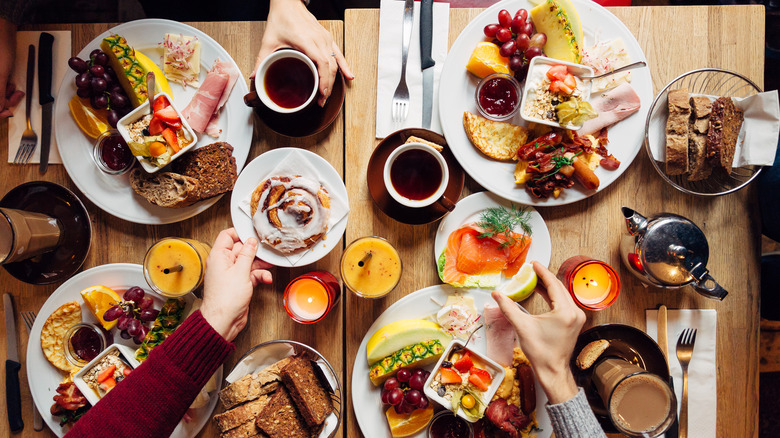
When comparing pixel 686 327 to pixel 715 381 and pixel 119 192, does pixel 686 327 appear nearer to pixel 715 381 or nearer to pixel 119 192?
pixel 715 381

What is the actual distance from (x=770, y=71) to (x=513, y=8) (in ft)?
5.97

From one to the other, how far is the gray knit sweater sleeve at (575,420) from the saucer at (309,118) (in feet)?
4.47

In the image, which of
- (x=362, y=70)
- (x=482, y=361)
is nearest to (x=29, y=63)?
(x=362, y=70)

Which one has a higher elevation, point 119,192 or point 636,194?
point 636,194

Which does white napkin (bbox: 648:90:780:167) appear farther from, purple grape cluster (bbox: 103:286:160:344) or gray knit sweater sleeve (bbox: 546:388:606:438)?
purple grape cluster (bbox: 103:286:160:344)

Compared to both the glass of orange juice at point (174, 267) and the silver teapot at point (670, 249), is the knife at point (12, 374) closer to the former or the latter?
the glass of orange juice at point (174, 267)

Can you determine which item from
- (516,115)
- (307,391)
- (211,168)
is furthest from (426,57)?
(307,391)

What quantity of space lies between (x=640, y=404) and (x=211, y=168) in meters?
1.82

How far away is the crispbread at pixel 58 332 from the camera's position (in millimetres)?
1724

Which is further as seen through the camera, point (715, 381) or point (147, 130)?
point (715, 381)

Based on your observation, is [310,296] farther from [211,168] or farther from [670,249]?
[670,249]

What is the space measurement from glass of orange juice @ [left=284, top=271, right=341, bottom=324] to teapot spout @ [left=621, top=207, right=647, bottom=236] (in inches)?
45.3

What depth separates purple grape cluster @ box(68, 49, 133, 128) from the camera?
5.54ft

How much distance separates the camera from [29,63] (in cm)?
177
